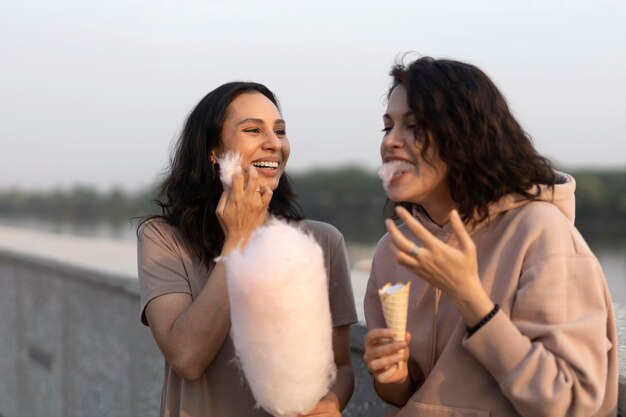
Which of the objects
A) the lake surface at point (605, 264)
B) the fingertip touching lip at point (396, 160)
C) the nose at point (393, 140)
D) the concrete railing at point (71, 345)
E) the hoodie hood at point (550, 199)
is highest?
the nose at point (393, 140)

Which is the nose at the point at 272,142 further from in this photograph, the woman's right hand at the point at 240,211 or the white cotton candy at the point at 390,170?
the white cotton candy at the point at 390,170

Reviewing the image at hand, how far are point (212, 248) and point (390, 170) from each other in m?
0.87

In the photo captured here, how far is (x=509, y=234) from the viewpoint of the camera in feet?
5.82

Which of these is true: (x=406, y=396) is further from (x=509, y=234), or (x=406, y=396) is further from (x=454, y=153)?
(x=454, y=153)

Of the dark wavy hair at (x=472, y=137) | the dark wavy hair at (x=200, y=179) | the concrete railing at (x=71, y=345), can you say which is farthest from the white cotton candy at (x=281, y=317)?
the concrete railing at (x=71, y=345)

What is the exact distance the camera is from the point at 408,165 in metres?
1.85

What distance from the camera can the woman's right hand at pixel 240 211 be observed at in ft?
7.24

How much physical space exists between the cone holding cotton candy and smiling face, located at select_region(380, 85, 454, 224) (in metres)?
0.25

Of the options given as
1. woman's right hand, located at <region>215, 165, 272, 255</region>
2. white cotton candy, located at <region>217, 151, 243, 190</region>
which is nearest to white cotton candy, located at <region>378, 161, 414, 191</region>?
woman's right hand, located at <region>215, 165, 272, 255</region>

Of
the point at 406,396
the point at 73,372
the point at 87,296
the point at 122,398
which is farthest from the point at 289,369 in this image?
the point at 73,372

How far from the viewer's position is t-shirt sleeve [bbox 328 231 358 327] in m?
2.42

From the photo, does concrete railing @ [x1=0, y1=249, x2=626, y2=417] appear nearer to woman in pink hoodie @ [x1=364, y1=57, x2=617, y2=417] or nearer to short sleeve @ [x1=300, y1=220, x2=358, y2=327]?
short sleeve @ [x1=300, y1=220, x2=358, y2=327]

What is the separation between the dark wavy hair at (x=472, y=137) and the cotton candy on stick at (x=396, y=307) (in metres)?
0.30

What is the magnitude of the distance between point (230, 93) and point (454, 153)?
1.06 meters
